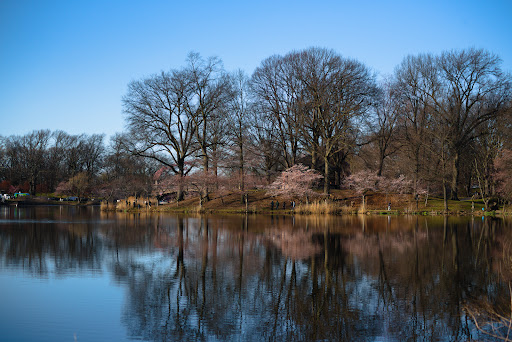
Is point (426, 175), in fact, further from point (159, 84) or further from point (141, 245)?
point (141, 245)

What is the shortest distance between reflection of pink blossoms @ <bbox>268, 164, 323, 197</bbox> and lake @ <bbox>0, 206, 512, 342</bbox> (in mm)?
28480

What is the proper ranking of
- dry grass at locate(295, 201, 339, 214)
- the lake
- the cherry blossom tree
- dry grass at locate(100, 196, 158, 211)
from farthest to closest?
1. dry grass at locate(100, 196, 158, 211)
2. the cherry blossom tree
3. dry grass at locate(295, 201, 339, 214)
4. the lake

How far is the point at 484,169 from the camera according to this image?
52.3 meters

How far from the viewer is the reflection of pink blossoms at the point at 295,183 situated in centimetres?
4797

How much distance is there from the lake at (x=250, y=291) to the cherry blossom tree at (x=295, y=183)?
28479 millimetres

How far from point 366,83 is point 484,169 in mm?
17151

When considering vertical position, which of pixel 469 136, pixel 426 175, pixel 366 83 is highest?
pixel 366 83

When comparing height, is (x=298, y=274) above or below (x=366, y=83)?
below

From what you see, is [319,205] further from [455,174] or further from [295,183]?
[455,174]

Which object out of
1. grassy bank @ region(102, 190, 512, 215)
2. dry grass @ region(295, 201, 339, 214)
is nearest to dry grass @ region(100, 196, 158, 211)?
grassy bank @ region(102, 190, 512, 215)

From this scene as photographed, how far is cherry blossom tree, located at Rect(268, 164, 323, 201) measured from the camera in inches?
1889

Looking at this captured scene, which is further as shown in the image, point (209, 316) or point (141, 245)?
point (141, 245)

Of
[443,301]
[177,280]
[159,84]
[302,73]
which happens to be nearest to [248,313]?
[177,280]

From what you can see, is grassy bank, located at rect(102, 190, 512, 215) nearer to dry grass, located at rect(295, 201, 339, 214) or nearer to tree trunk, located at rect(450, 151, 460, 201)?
dry grass, located at rect(295, 201, 339, 214)
